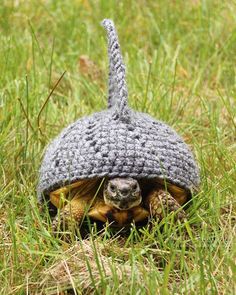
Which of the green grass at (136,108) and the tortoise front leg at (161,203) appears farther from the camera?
the tortoise front leg at (161,203)

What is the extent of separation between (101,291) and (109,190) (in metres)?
0.38

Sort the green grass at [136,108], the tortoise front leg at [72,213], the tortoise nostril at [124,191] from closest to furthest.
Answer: the green grass at [136,108] < the tortoise nostril at [124,191] < the tortoise front leg at [72,213]

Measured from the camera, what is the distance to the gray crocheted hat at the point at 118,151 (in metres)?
2.35

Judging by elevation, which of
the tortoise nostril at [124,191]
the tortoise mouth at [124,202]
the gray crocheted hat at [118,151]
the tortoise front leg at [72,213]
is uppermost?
the gray crocheted hat at [118,151]

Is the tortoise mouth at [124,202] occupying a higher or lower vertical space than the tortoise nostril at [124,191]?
lower

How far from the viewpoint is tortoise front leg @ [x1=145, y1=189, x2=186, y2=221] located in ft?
7.77

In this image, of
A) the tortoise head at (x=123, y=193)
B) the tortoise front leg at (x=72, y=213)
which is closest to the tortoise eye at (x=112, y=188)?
the tortoise head at (x=123, y=193)

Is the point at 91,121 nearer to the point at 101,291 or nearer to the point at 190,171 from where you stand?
the point at 190,171

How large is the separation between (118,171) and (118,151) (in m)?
0.06

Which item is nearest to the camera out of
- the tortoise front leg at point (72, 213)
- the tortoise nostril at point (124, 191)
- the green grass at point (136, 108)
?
the green grass at point (136, 108)

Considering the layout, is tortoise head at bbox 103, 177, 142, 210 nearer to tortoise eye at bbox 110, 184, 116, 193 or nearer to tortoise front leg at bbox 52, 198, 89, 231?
tortoise eye at bbox 110, 184, 116, 193

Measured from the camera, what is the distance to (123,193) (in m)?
2.28

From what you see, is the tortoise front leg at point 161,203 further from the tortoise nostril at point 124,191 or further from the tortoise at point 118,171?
the tortoise nostril at point 124,191

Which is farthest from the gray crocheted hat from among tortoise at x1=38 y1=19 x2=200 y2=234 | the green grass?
the green grass
